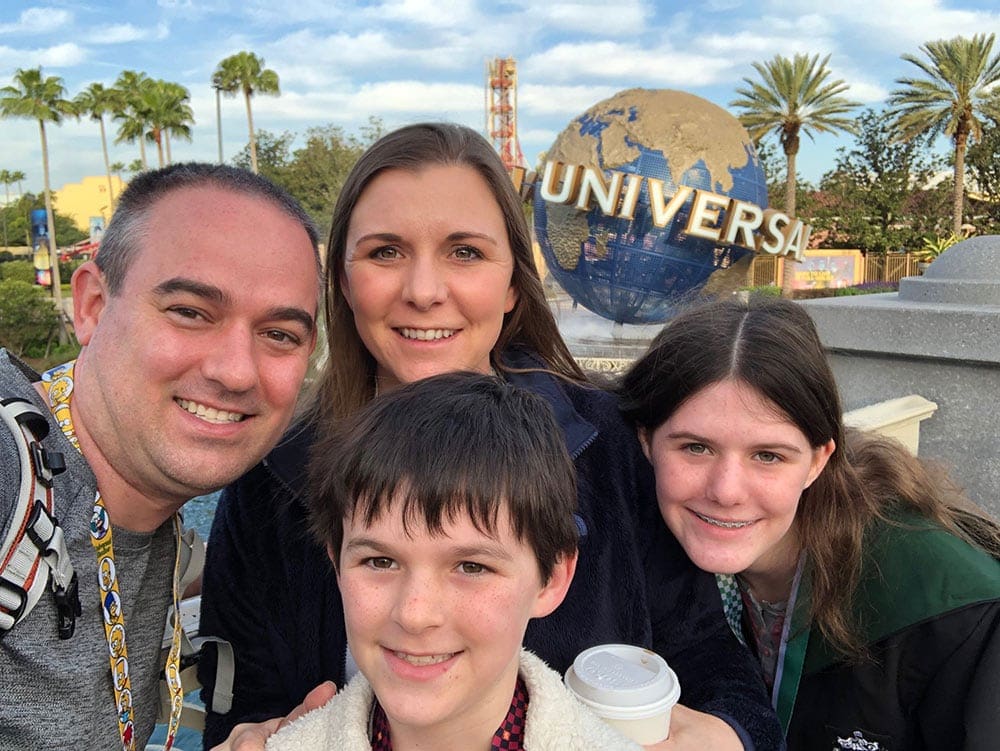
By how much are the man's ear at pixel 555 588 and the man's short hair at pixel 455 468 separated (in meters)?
0.02

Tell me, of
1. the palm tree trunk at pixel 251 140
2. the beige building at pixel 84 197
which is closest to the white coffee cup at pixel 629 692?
the palm tree trunk at pixel 251 140

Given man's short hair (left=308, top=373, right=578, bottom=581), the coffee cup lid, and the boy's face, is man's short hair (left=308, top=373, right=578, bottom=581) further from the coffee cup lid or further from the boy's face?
the coffee cup lid

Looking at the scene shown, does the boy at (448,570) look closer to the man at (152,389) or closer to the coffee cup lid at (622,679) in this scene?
the coffee cup lid at (622,679)

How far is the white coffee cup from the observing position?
61.2 inches

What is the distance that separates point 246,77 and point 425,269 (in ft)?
132

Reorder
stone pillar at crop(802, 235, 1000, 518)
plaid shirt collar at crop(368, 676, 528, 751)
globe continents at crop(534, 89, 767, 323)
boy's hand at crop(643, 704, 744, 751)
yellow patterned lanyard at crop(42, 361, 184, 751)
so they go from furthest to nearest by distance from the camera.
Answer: globe continents at crop(534, 89, 767, 323), stone pillar at crop(802, 235, 1000, 518), yellow patterned lanyard at crop(42, 361, 184, 751), boy's hand at crop(643, 704, 744, 751), plaid shirt collar at crop(368, 676, 528, 751)

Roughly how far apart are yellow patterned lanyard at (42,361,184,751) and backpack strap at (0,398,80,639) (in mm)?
116

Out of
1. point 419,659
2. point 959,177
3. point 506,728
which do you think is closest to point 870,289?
point 959,177

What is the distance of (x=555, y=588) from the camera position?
1551 mm

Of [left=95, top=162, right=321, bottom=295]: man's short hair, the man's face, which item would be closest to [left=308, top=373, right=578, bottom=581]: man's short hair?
the man's face

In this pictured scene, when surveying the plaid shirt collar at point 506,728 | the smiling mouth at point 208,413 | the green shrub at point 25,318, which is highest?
the smiling mouth at point 208,413

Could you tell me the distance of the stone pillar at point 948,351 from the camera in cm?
479

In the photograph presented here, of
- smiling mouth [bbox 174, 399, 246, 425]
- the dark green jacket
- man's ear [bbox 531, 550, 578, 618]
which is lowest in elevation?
the dark green jacket

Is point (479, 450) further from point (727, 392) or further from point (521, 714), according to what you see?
point (727, 392)
